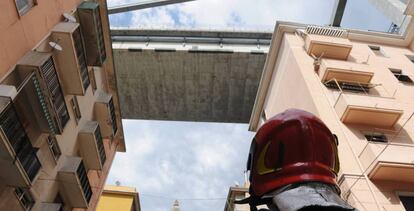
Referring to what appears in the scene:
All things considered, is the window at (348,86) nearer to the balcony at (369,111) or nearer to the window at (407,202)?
the balcony at (369,111)

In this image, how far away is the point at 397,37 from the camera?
723 inches

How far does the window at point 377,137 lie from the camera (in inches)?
420

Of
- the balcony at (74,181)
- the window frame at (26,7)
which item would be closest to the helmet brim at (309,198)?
the window frame at (26,7)

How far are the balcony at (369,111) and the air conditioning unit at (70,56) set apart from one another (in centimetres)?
792

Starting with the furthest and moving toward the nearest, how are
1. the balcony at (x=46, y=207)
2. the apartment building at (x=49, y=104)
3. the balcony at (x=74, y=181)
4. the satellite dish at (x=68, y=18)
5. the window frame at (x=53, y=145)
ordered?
1. the balcony at (x=74, y=181)
2. the satellite dish at (x=68, y=18)
3. the window frame at (x=53, y=145)
4. the balcony at (x=46, y=207)
5. the apartment building at (x=49, y=104)

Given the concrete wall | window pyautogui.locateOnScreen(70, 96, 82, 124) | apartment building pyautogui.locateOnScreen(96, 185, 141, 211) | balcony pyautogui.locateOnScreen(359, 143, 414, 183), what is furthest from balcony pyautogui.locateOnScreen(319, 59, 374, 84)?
apartment building pyautogui.locateOnScreen(96, 185, 141, 211)

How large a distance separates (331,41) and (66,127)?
11.3 meters

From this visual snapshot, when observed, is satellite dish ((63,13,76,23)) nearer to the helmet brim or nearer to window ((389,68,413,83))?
the helmet brim

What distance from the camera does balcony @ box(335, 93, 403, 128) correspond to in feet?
35.7

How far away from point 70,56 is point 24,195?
360 centimetres

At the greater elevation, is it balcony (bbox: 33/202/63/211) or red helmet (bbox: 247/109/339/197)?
balcony (bbox: 33/202/63/211)

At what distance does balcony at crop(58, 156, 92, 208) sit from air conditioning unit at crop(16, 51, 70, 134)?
1.65m

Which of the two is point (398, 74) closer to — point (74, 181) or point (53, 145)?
point (74, 181)

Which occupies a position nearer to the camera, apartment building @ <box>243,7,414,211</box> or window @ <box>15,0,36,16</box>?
window @ <box>15,0,36,16</box>
